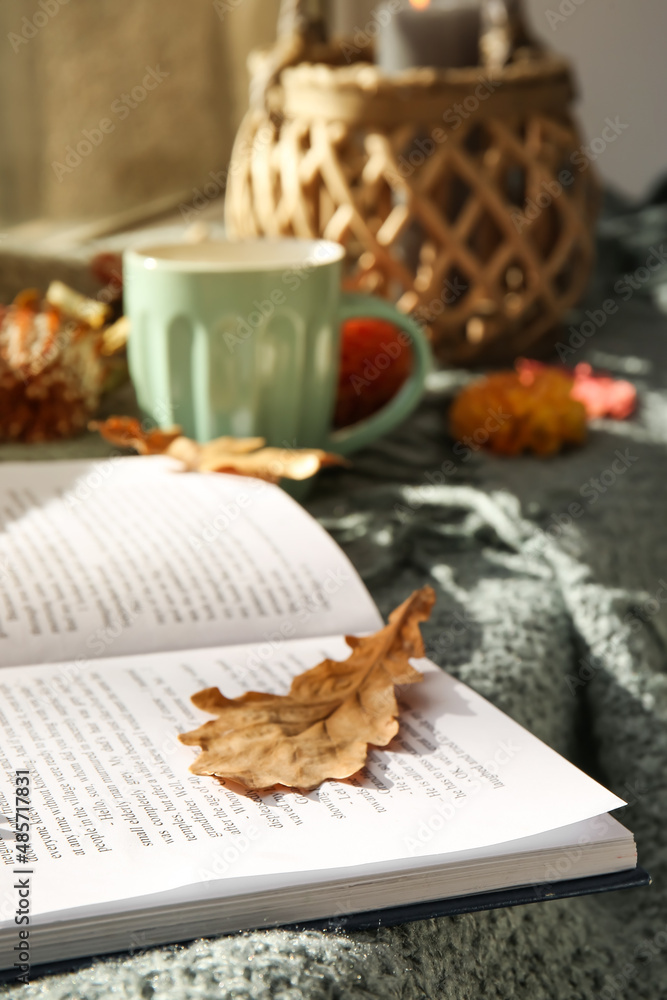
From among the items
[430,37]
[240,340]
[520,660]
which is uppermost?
[430,37]

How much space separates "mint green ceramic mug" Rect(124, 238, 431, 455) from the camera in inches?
21.3

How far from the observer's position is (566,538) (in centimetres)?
54

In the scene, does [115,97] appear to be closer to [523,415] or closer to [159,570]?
[523,415]

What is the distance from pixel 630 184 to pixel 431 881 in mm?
1488

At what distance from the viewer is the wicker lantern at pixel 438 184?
71cm

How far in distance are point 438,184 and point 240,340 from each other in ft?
0.97

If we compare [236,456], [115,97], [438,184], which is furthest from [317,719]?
[115,97]

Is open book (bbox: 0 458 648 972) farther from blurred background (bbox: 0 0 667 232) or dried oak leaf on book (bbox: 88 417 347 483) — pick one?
blurred background (bbox: 0 0 667 232)

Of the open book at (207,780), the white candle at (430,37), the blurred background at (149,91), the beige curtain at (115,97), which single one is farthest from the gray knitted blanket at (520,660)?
the beige curtain at (115,97)

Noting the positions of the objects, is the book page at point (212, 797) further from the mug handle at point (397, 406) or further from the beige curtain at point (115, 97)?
the beige curtain at point (115, 97)

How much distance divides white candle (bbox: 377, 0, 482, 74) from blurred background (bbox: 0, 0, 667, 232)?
0.60m

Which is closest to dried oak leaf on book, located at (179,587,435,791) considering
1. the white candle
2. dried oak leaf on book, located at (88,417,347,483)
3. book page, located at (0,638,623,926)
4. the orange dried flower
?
book page, located at (0,638,623,926)

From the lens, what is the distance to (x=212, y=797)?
0.97 ft

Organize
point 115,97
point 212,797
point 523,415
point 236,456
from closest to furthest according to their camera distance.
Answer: point 212,797, point 236,456, point 523,415, point 115,97
